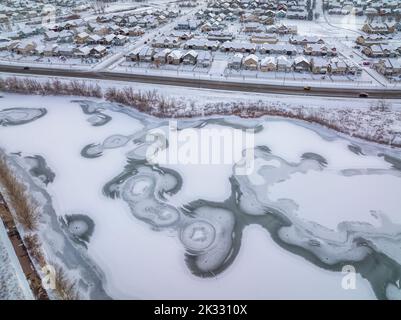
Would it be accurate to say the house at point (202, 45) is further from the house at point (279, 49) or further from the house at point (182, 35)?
the house at point (279, 49)

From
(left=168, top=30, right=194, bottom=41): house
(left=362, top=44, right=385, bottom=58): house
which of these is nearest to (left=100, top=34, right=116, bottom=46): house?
(left=168, top=30, right=194, bottom=41): house

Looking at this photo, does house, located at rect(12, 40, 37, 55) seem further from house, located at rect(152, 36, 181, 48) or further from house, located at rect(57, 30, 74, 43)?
house, located at rect(152, 36, 181, 48)

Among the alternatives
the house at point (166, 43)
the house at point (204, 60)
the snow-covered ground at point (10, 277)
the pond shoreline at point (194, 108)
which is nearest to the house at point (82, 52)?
the pond shoreline at point (194, 108)

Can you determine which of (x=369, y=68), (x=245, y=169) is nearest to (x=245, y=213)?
(x=245, y=169)

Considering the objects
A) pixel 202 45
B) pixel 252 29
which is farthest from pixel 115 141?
pixel 252 29

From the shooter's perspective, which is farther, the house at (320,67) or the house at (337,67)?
the house at (320,67)
